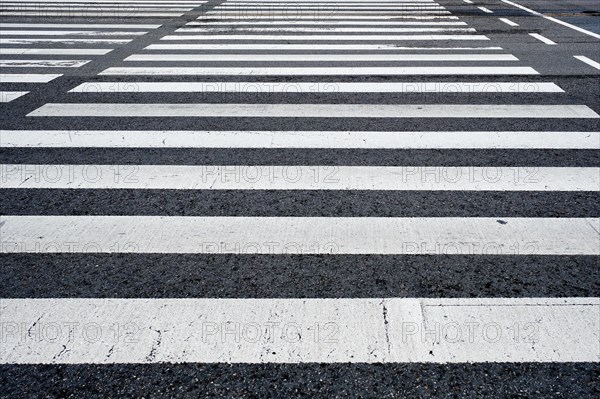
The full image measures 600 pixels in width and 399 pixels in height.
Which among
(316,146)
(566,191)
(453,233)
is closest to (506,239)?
(453,233)

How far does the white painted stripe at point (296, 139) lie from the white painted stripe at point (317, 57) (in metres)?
3.63

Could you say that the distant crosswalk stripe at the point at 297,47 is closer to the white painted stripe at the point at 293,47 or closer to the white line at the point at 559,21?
the white painted stripe at the point at 293,47

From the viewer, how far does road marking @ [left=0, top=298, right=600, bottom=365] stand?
2814mm

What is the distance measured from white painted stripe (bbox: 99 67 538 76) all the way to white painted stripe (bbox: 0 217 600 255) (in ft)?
15.1

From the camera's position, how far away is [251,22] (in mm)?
12891

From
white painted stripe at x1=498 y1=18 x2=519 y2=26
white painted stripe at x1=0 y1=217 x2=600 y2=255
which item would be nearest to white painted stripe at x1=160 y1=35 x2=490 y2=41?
white painted stripe at x1=498 y1=18 x2=519 y2=26

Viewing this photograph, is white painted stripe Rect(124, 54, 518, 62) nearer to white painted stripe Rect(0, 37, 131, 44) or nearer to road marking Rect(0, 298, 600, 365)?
white painted stripe Rect(0, 37, 131, 44)

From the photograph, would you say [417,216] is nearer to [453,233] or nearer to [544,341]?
[453,233]

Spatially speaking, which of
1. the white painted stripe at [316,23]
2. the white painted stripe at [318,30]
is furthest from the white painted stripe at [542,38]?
the white painted stripe at [316,23]

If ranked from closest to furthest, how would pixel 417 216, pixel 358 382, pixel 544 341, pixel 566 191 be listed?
pixel 358 382 → pixel 544 341 → pixel 417 216 → pixel 566 191

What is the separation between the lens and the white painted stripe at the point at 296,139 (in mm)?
5555

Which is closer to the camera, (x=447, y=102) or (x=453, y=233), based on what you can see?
(x=453, y=233)

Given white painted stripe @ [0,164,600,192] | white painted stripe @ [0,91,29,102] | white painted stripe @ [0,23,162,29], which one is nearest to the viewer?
white painted stripe @ [0,164,600,192]

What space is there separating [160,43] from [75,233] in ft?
24.2
